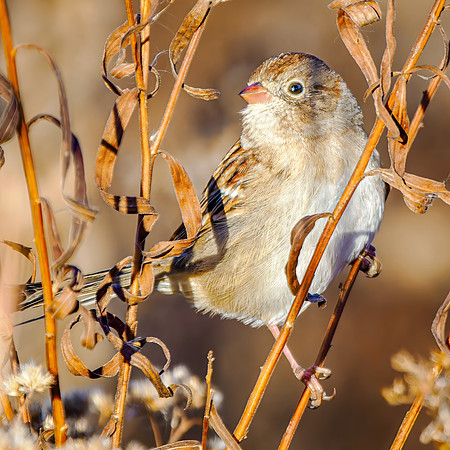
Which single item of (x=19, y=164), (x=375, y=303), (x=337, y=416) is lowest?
(x=337, y=416)

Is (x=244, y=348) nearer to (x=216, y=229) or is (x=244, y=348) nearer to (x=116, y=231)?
(x=116, y=231)

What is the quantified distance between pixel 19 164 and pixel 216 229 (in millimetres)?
858

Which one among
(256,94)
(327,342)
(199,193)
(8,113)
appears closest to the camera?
(8,113)

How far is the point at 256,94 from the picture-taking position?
2232 millimetres

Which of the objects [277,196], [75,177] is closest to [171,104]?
[75,177]

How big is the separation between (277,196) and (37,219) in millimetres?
1327

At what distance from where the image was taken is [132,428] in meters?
1.61

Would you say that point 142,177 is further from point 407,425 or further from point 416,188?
point 407,425

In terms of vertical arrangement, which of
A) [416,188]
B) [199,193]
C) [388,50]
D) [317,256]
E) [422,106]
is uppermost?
[388,50]

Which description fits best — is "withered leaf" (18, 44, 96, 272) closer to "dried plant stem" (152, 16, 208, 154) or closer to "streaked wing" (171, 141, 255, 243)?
"dried plant stem" (152, 16, 208, 154)

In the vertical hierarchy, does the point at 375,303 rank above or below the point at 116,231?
below

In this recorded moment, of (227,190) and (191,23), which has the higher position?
(191,23)

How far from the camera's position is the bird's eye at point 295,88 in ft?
7.38

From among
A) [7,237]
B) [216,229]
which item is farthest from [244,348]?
[7,237]
